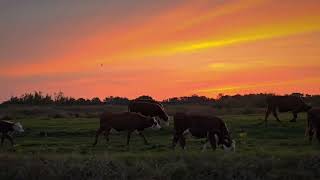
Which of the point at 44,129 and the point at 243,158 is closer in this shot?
the point at 243,158

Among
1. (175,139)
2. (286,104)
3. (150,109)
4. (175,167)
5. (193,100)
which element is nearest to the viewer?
(175,167)

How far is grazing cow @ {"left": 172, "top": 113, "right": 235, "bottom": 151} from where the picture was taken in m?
29.9

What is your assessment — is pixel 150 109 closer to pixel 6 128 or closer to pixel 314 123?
pixel 6 128

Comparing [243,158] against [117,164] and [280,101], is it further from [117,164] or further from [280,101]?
[280,101]

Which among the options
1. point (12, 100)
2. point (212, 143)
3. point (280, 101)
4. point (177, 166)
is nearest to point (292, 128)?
point (280, 101)

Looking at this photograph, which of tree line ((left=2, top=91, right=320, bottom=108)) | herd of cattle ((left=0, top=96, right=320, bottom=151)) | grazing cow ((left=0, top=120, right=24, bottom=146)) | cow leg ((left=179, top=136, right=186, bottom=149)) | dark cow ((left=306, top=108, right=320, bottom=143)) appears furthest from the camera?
tree line ((left=2, top=91, right=320, bottom=108))

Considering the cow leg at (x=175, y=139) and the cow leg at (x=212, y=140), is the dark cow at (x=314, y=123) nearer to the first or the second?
the cow leg at (x=212, y=140)

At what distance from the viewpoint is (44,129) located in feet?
139

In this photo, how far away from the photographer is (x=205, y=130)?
3056cm

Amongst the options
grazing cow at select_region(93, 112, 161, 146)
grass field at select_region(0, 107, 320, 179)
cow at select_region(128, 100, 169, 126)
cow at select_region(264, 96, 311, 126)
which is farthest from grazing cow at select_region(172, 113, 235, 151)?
cow at select_region(264, 96, 311, 126)

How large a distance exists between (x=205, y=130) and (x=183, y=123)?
145 cm

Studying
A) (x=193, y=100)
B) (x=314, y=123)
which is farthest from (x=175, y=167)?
(x=193, y=100)

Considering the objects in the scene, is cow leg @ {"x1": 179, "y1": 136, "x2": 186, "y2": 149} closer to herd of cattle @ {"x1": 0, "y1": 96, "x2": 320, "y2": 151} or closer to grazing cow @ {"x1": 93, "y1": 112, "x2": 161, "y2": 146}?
herd of cattle @ {"x1": 0, "y1": 96, "x2": 320, "y2": 151}

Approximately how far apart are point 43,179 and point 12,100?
71.5 m
